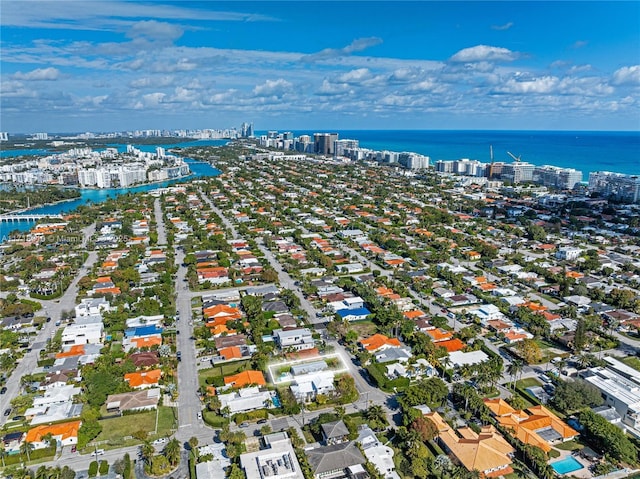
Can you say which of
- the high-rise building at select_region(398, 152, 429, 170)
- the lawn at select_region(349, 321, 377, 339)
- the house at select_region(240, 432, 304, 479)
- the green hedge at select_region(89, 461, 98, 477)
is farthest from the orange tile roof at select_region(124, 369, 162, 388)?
the high-rise building at select_region(398, 152, 429, 170)

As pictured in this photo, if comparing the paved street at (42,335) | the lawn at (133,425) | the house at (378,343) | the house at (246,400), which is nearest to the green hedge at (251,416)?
the house at (246,400)

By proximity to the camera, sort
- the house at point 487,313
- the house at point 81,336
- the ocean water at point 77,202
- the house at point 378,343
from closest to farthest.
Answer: the house at point 378,343
the house at point 81,336
the house at point 487,313
the ocean water at point 77,202

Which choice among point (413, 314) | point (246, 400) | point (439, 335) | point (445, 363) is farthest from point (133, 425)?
point (413, 314)

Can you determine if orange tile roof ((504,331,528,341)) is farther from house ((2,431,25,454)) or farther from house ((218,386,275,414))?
house ((2,431,25,454))

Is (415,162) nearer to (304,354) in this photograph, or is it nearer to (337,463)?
(304,354)

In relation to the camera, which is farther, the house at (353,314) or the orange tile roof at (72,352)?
the house at (353,314)

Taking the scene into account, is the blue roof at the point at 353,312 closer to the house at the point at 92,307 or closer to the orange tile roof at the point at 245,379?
the orange tile roof at the point at 245,379
